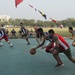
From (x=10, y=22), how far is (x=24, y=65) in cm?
12918

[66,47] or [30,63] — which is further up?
[66,47]

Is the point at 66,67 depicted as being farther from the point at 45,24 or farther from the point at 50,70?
the point at 45,24

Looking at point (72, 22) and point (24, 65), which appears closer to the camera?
point (24, 65)

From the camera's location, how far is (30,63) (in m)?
10.7

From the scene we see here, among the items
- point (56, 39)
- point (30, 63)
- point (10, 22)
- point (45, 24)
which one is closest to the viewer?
point (56, 39)

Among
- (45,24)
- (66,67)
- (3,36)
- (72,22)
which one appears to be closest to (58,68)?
(66,67)

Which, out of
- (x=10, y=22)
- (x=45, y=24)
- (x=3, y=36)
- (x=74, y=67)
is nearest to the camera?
(x=74, y=67)

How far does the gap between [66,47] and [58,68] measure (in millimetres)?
817

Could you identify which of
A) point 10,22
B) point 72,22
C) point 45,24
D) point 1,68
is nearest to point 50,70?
point 1,68

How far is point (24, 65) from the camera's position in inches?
402

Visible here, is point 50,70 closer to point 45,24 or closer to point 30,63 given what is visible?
point 30,63

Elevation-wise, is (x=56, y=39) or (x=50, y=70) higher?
(x=56, y=39)

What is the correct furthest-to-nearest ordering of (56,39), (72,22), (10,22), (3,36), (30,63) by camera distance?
(10,22), (72,22), (3,36), (30,63), (56,39)

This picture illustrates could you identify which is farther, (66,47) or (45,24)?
(45,24)
